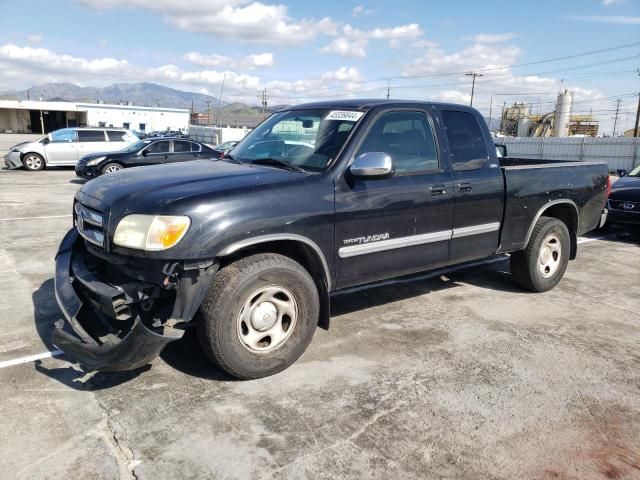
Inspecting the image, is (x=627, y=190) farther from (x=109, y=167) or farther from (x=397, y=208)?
(x=109, y=167)

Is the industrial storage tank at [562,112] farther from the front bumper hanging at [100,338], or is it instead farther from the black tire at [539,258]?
the front bumper hanging at [100,338]

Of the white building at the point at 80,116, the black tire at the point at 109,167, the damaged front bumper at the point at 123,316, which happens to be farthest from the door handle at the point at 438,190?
the white building at the point at 80,116

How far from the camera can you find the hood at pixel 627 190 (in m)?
8.88

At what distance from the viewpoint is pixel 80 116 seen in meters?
70.4

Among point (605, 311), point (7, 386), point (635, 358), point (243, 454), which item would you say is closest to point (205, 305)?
point (243, 454)

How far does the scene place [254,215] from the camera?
341cm

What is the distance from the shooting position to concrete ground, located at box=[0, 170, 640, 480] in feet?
9.05

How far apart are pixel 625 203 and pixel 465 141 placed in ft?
18.8

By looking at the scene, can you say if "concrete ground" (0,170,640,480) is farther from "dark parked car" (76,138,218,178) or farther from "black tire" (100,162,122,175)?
"black tire" (100,162,122,175)

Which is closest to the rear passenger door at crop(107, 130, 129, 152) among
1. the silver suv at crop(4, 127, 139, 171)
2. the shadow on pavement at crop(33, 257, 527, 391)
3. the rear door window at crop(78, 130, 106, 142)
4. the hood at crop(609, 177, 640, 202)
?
the silver suv at crop(4, 127, 139, 171)

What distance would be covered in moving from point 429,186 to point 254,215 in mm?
1720

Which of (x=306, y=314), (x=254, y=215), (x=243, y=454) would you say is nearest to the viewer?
(x=243, y=454)

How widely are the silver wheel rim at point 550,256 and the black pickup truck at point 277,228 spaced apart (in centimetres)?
74

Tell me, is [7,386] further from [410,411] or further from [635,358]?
[635,358]
